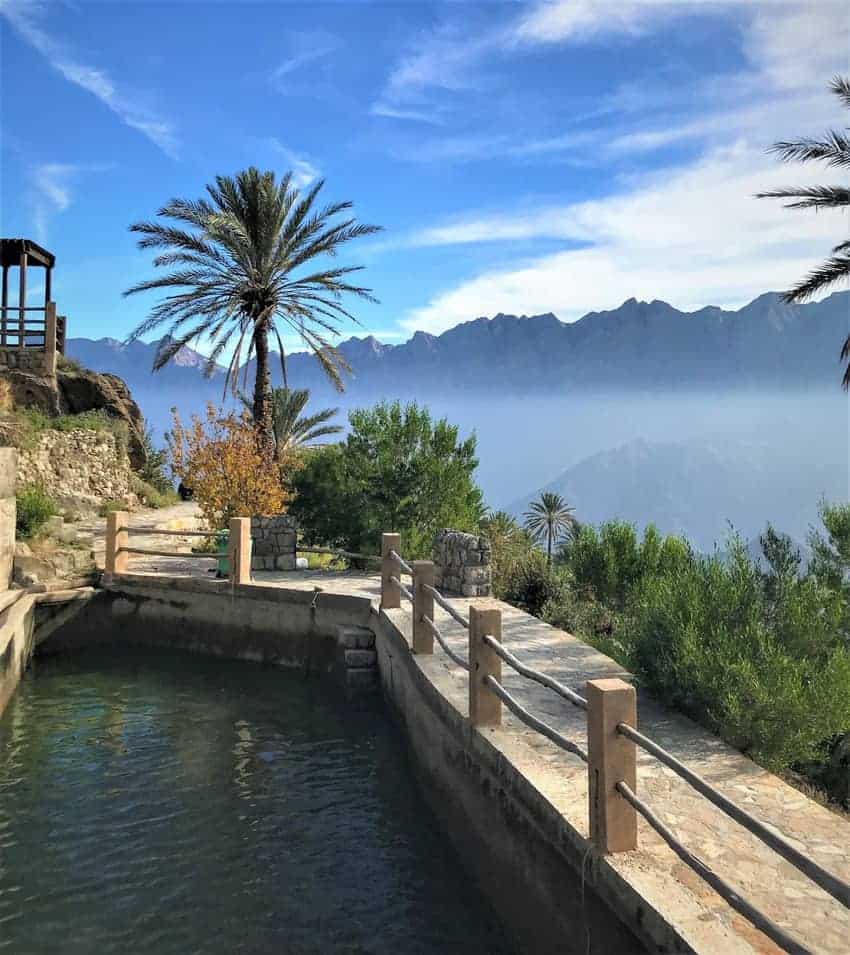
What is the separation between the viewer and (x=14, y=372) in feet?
78.7

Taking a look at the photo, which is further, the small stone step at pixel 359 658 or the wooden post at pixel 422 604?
the small stone step at pixel 359 658

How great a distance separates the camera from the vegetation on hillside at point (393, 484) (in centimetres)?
1525

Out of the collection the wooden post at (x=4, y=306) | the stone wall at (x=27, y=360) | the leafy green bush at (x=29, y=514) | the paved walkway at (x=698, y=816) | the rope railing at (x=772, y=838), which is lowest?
the paved walkway at (x=698, y=816)

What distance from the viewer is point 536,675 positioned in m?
5.09

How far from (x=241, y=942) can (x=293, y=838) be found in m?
1.53

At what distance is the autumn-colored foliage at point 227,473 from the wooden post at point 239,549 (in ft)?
11.2

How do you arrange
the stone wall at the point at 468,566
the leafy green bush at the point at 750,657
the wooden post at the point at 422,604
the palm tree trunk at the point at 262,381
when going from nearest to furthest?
the leafy green bush at the point at 750,657 → the wooden post at the point at 422,604 → the stone wall at the point at 468,566 → the palm tree trunk at the point at 262,381

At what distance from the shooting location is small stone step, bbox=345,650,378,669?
10672 millimetres

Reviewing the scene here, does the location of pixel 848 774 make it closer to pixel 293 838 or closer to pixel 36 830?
pixel 293 838

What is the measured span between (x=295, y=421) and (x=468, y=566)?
1972cm

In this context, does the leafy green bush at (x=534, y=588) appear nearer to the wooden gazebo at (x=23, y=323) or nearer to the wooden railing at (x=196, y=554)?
the wooden railing at (x=196, y=554)

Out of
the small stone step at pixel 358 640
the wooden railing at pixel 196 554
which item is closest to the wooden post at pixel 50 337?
the wooden railing at pixel 196 554

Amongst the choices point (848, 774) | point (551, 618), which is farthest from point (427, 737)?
point (551, 618)

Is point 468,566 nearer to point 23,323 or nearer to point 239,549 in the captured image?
point 239,549
